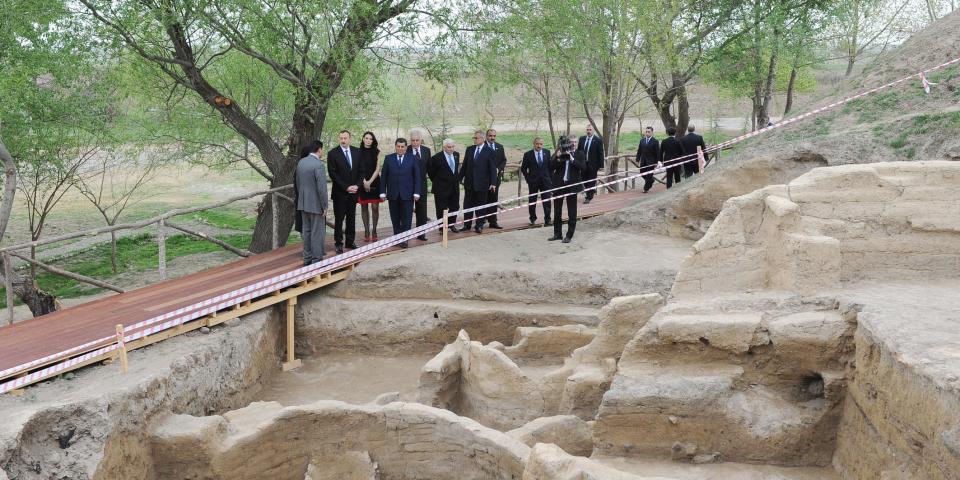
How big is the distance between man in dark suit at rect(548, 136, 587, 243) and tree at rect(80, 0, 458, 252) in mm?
3865

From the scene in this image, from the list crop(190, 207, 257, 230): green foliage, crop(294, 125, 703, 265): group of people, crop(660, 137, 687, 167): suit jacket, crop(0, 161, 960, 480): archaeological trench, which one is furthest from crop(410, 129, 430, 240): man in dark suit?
crop(190, 207, 257, 230): green foliage

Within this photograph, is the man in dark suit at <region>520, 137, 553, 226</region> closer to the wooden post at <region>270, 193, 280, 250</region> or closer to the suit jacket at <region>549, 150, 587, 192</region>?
the suit jacket at <region>549, 150, 587, 192</region>

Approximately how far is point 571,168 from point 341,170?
3.24m

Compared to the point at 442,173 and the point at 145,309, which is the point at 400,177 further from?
the point at 145,309

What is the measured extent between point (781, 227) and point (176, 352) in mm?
6121

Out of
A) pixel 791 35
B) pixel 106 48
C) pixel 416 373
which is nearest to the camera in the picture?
pixel 416 373

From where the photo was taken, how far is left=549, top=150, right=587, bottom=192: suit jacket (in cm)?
1248

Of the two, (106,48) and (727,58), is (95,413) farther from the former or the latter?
(727,58)

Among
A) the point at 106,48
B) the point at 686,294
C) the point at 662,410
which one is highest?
the point at 106,48

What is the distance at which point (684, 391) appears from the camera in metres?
7.27

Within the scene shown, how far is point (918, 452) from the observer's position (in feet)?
18.9

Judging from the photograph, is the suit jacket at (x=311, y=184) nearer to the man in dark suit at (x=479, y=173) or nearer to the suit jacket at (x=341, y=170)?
the suit jacket at (x=341, y=170)

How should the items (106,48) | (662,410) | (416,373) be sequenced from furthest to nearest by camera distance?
(106,48) → (416,373) → (662,410)

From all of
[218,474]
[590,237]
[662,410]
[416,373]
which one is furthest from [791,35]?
[218,474]
